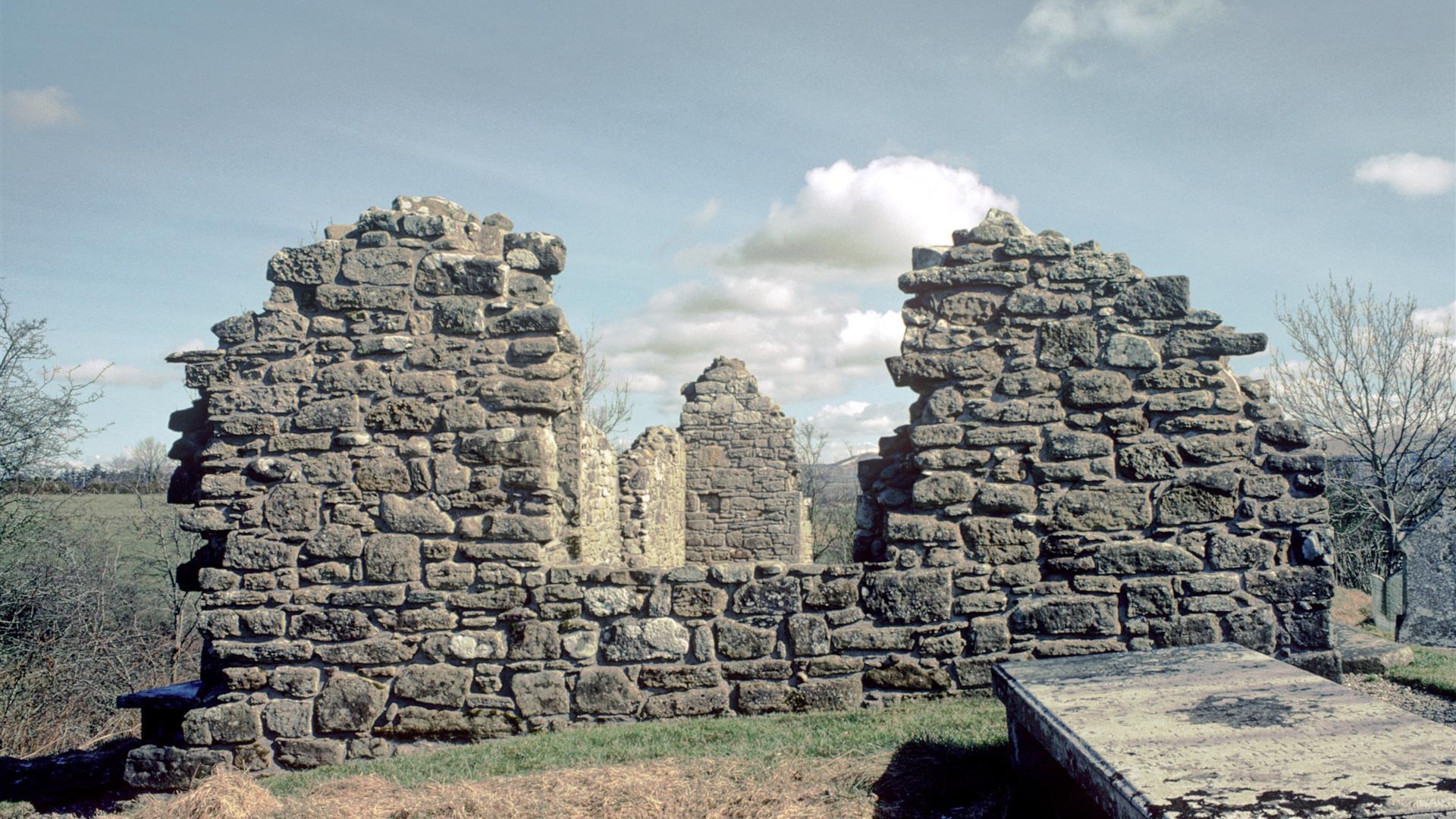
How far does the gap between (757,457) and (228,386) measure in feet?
31.5

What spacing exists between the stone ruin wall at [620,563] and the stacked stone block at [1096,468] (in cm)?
2

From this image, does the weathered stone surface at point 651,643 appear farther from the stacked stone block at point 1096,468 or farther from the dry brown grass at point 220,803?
the dry brown grass at point 220,803

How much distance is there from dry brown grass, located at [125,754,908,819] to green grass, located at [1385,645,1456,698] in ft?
14.2

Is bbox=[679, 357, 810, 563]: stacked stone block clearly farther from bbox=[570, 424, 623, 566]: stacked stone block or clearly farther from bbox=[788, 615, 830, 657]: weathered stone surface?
bbox=[788, 615, 830, 657]: weathered stone surface

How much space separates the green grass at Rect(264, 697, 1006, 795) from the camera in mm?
4699

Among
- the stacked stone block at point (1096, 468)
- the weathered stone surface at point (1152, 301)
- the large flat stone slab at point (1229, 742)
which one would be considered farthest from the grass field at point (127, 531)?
the large flat stone slab at point (1229, 742)

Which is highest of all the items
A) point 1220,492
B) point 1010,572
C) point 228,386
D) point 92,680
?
point 228,386

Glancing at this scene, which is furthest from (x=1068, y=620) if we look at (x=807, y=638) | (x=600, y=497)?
(x=600, y=497)

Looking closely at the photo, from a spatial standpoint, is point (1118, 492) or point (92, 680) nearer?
point (1118, 492)

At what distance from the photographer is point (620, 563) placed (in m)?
5.66

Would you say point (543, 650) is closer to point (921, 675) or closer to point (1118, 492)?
point (921, 675)

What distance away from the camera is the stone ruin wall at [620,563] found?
5637 mm

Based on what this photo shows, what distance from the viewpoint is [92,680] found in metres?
12.0

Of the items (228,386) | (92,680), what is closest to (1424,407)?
(228,386)
